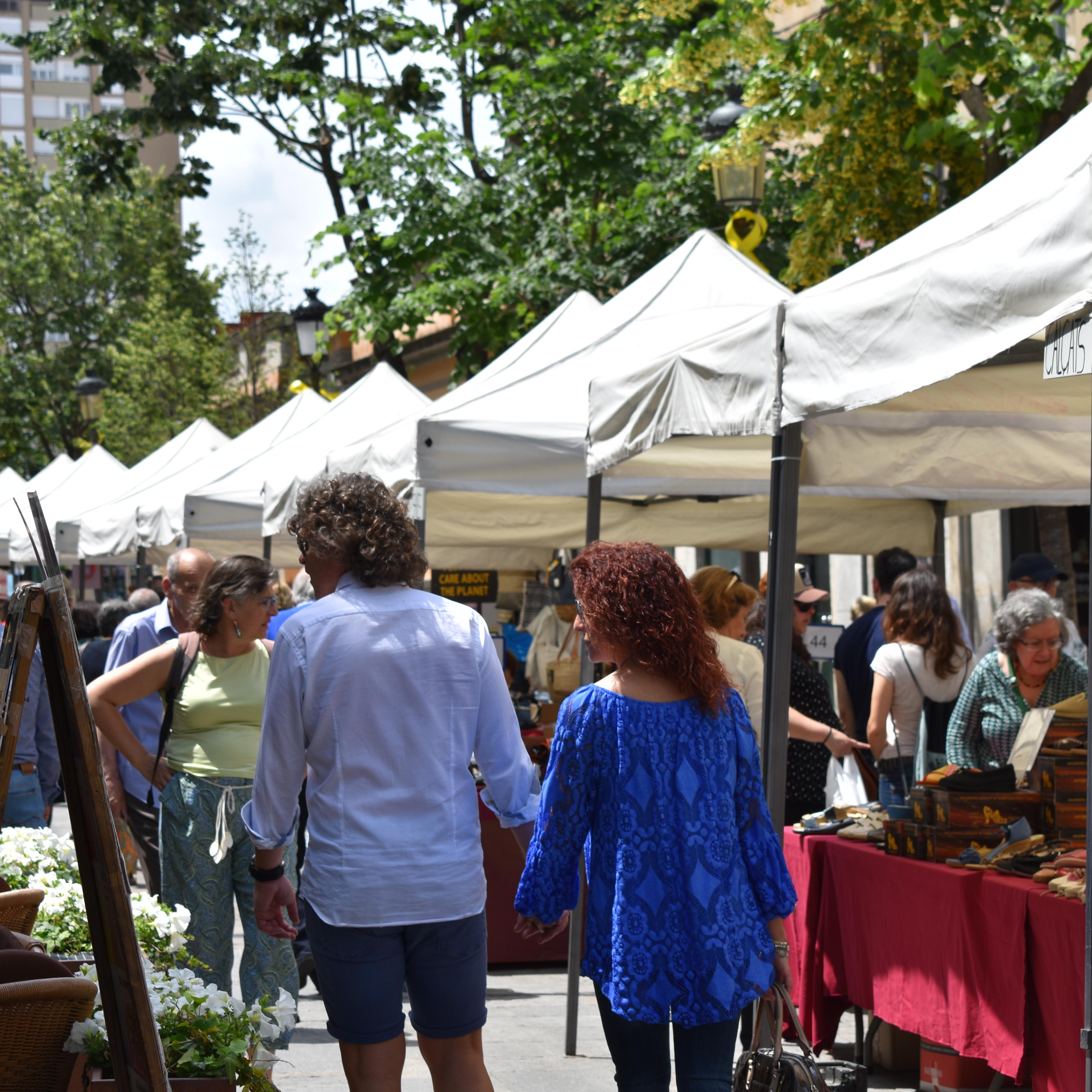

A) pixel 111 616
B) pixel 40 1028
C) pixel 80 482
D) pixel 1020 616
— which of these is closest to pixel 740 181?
pixel 1020 616

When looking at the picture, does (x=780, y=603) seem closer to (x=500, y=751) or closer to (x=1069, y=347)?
(x=500, y=751)

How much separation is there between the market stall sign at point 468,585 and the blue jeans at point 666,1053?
296 inches

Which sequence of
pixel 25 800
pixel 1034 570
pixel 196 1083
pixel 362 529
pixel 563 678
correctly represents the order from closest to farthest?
pixel 196 1083 < pixel 362 529 < pixel 25 800 < pixel 1034 570 < pixel 563 678

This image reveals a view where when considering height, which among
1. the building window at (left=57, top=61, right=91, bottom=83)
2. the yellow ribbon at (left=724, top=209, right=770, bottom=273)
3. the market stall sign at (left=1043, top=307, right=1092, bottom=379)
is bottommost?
the market stall sign at (left=1043, top=307, right=1092, bottom=379)

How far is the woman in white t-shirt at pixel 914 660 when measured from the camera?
704cm

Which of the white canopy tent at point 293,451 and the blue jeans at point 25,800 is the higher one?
the white canopy tent at point 293,451

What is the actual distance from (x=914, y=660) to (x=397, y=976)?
4.12 meters

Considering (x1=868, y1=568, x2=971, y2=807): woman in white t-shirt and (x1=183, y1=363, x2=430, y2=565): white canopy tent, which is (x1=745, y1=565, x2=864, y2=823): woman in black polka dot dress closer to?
(x1=868, y1=568, x2=971, y2=807): woman in white t-shirt

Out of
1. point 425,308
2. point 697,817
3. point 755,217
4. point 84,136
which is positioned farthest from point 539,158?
point 697,817

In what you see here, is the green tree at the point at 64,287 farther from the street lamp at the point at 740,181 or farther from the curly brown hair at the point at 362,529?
the curly brown hair at the point at 362,529

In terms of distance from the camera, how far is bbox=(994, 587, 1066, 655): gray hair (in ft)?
19.5

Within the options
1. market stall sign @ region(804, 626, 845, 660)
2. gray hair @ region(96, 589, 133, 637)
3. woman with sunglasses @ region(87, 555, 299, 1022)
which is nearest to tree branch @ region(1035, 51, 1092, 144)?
market stall sign @ region(804, 626, 845, 660)

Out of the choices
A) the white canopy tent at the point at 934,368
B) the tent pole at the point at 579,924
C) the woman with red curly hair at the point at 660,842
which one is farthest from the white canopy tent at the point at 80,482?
the woman with red curly hair at the point at 660,842

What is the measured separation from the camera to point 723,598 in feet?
21.1
